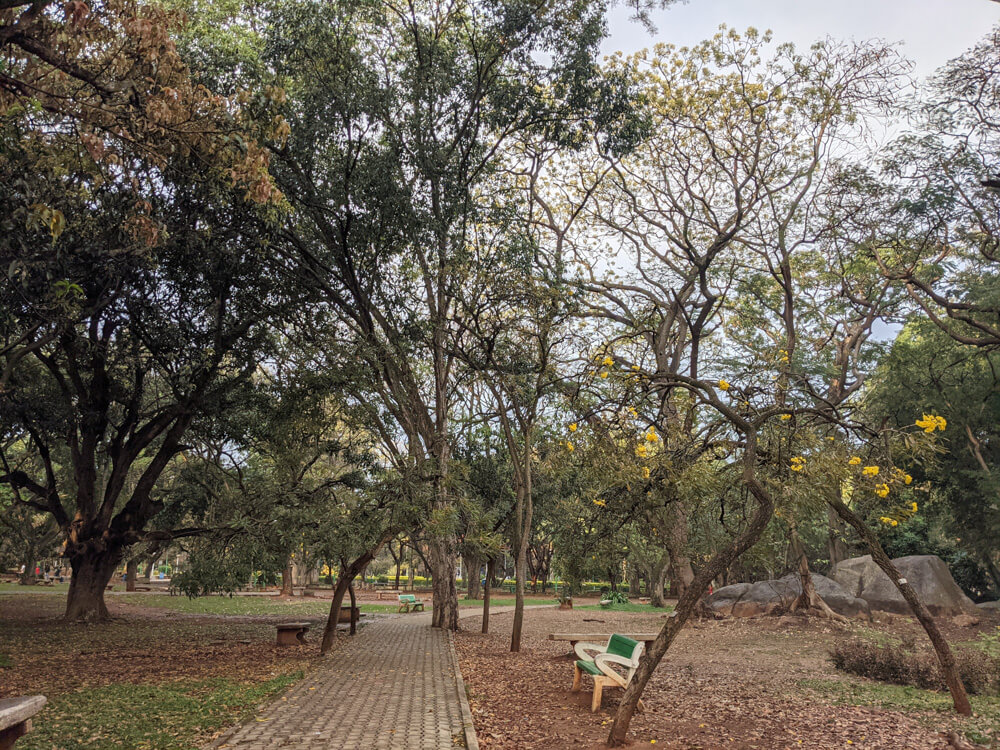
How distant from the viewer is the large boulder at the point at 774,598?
60.9 feet

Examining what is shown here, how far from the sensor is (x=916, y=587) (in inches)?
717

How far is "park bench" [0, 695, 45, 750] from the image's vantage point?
3.76 metres

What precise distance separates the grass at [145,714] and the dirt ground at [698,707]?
2.52 metres

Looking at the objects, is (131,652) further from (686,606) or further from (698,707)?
(686,606)

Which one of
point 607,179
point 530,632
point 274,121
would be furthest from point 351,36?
point 530,632

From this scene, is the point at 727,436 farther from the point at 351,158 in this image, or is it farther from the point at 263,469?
the point at 263,469

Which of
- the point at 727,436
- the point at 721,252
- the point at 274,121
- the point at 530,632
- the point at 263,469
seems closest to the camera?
the point at 274,121

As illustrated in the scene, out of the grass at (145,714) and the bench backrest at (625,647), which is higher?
the bench backrest at (625,647)

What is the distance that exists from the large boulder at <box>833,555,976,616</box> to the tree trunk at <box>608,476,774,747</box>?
1530 cm

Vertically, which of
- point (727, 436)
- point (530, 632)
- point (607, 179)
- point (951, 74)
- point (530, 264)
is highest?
point (607, 179)

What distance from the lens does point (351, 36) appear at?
1147cm

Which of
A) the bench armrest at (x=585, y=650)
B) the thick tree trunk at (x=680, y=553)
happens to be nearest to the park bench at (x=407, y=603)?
the thick tree trunk at (x=680, y=553)

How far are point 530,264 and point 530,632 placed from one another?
1021 cm

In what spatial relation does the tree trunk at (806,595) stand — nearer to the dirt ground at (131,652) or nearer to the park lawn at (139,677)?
the park lawn at (139,677)
